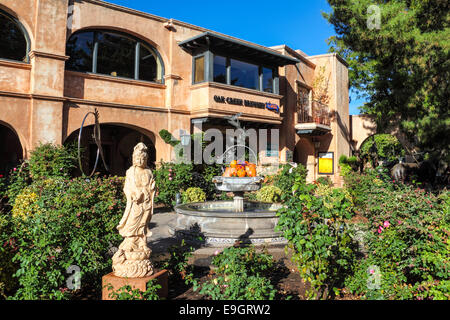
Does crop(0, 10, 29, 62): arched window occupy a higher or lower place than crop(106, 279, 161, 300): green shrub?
higher

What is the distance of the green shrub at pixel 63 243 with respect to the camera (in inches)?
145

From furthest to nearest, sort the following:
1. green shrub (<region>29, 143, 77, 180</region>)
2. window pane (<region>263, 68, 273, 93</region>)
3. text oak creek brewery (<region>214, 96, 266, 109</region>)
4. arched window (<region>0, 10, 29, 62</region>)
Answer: window pane (<region>263, 68, 273, 93</region>) < text oak creek brewery (<region>214, 96, 266, 109</region>) < arched window (<region>0, 10, 29, 62</region>) < green shrub (<region>29, 143, 77, 180</region>)

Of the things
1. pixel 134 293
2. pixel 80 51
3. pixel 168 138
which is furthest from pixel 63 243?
pixel 80 51

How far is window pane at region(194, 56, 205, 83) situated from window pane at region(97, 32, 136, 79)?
9.24 feet

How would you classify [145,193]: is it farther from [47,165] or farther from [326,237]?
[47,165]

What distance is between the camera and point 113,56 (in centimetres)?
1359

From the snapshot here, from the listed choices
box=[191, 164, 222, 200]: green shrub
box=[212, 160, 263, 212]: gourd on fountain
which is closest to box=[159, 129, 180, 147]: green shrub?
box=[191, 164, 222, 200]: green shrub

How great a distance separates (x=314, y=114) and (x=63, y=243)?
18.5m

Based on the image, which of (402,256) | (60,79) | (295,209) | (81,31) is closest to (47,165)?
(60,79)

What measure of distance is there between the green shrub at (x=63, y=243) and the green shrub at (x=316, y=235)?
2.53 metres

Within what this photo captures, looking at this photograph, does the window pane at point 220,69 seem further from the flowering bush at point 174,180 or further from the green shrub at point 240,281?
the green shrub at point 240,281

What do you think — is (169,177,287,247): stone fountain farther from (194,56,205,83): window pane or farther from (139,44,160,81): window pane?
(139,44,160,81): window pane

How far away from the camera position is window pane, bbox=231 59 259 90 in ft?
51.0

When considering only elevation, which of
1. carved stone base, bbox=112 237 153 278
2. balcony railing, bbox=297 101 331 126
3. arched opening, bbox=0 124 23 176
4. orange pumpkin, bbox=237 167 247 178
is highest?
balcony railing, bbox=297 101 331 126
